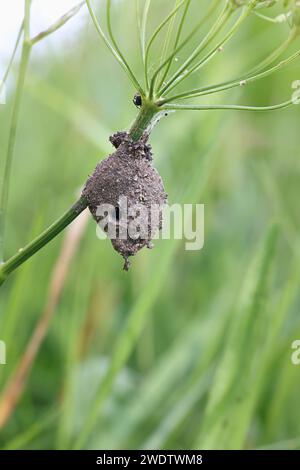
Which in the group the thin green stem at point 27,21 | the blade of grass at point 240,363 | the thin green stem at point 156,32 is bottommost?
the blade of grass at point 240,363

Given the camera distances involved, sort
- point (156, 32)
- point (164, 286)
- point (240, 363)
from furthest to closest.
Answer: point (164, 286) → point (240, 363) → point (156, 32)

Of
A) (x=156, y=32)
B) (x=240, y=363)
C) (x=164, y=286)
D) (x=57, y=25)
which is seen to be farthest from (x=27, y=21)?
A: (x=164, y=286)

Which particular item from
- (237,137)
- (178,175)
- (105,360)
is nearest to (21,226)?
(178,175)

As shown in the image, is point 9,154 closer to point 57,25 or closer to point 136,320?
point 57,25

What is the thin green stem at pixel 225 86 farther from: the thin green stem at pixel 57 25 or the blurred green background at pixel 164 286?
the blurred green background at pixel 164 286

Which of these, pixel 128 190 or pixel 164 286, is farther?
pixel 164 286

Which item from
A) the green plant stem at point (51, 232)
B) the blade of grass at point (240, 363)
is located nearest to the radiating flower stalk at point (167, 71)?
the green plant stem at point (51, 232)

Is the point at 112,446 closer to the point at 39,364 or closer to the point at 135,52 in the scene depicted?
the point at 39,364
